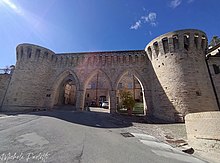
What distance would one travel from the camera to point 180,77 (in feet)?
33.2

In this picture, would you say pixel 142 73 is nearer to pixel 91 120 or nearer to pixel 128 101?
pixel 128 101

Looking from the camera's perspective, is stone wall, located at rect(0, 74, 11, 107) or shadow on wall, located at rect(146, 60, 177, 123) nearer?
shadow on wall, located at rect(146, 60, 177, 123)

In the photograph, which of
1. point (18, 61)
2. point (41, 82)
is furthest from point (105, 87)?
point (18, 61)

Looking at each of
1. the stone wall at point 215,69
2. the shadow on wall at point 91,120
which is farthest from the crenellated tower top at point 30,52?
the stone wall at point 215,69

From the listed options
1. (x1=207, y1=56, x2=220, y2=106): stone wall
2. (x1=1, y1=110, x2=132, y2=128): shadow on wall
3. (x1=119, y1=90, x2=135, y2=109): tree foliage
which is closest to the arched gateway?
(x1=207, y1=56, x2=220, y2=106): stone wall

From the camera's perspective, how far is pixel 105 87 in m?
25.2

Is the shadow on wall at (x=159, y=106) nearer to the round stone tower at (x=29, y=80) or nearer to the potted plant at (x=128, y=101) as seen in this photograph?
the potted plant at (x=128, y=101)

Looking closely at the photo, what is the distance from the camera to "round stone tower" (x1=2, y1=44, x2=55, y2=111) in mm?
13297

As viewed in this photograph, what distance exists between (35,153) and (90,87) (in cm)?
2311

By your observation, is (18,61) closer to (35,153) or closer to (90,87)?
(90,87)

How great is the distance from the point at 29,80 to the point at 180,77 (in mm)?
17347

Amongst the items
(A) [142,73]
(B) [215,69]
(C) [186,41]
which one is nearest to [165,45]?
(C) [186,41]

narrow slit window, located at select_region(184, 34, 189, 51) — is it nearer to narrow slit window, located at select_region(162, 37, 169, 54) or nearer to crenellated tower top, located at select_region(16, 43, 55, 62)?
narrow slit window, located at select_region(162, 37, 169, 54)

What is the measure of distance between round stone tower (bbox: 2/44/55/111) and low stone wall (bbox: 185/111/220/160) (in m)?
15.3
